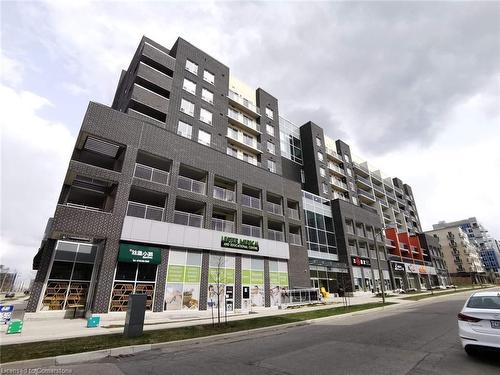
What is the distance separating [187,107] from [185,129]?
3051 millimetres

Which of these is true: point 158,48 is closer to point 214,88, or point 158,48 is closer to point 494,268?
point 214,88

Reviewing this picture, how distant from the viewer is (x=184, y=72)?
104 feet

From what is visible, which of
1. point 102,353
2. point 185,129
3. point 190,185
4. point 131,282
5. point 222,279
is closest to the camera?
point 102,353

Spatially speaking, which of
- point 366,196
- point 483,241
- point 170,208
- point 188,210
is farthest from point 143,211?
point 483,241

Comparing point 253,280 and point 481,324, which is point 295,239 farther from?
point 481,324

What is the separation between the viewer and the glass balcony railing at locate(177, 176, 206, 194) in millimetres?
24094

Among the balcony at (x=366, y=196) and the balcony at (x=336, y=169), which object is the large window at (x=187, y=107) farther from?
the balcony at (x=366, y=196)

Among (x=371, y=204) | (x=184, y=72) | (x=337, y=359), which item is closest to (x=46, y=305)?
(x=337, y=359)

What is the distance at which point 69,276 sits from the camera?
19469 mm

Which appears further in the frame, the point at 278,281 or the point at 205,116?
the point at 205,116

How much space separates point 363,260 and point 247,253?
24.4 meters

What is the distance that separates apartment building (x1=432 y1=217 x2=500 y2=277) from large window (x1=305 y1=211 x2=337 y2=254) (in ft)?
422

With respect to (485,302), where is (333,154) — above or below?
above

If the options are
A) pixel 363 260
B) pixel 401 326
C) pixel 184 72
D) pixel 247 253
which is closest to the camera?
pixel 401 326
